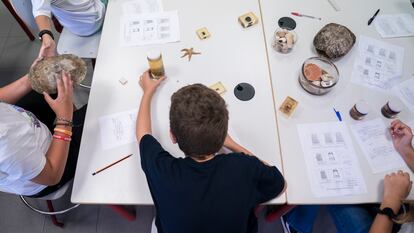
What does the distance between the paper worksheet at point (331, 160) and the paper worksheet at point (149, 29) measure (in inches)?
30.1

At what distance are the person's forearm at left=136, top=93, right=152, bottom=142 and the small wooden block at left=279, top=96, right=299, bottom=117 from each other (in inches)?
21.8

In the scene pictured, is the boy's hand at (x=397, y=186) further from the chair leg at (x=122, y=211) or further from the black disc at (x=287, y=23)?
the chair leg at (x=122, y=211)

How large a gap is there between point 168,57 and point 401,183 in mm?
1061

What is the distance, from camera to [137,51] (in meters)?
1.35

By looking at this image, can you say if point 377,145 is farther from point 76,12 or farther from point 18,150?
point 76,12

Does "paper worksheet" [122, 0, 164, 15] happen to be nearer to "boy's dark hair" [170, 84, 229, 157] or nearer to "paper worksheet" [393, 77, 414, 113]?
"boy's dark hair" [170, 84, 229, 157]

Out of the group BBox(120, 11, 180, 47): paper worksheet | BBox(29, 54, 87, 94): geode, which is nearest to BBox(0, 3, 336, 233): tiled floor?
BBox(29, 54, 87, 94): geode

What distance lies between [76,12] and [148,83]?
0.66 metres

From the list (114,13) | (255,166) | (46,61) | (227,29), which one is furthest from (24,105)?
(255,166)

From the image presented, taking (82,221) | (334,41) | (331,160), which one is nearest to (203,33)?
(334,41)

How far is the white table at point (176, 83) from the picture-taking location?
105 cm

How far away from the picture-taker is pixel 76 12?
1.49m

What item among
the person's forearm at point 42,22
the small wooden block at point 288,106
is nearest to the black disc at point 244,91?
the small wooden block at point 288,106

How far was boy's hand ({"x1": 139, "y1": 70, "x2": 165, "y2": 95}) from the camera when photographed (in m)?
1.19
